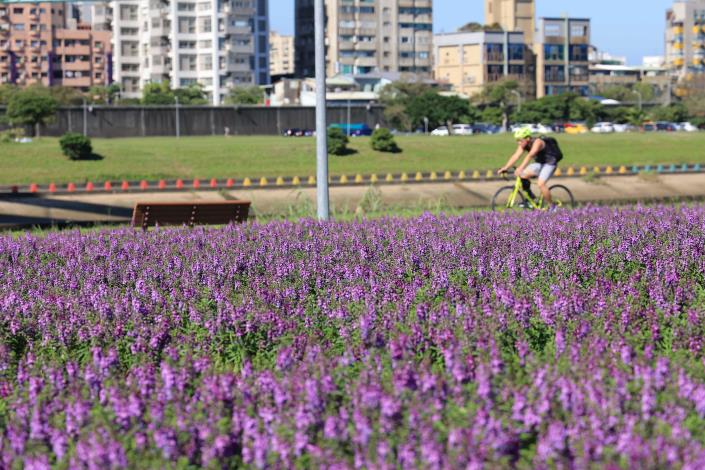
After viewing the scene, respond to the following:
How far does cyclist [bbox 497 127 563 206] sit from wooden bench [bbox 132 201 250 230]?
4.85 metres

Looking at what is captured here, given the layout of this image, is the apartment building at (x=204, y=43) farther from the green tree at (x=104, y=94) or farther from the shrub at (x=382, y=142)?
the shrub at (x=382, y=142)

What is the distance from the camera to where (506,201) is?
80.6 feet

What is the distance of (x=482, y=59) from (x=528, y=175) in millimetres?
140843

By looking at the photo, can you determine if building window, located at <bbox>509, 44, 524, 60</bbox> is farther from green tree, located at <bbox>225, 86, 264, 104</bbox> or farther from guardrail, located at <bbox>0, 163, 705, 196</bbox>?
guardrail, located at <bbox>0, 163, 705, 196</bbox>

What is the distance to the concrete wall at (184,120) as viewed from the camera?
8294 centimetres

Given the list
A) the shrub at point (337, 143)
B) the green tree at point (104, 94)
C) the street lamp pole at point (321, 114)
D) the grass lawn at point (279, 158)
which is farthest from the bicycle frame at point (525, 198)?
the green tree at point (104, 94)

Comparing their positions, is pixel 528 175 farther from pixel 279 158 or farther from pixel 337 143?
pixel 279 158

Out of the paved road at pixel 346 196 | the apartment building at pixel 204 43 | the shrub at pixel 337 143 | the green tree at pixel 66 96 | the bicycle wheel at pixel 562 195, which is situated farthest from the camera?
the apartment building at pixel 204 43

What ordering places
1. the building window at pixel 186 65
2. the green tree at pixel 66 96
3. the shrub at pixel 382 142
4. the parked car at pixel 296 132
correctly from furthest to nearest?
the building window at pixel 186 65, the green tree at pixel 66 96, the parked car at pixel 296 132, the shrub at pixel 382 142

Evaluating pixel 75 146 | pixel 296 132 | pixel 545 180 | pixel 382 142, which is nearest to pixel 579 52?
pixel 296 132

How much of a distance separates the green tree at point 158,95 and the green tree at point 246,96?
6.55m

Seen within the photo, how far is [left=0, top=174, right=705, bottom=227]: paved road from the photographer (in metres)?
28.1

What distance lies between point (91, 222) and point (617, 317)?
61.3 ft

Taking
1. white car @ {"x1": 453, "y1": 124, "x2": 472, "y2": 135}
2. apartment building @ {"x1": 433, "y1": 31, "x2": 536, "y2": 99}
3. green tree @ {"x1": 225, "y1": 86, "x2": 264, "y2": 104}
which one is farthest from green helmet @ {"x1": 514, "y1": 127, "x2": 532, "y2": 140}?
→ apartment building @ {"x1": 433, "y1": 31, "x2": 536, "y2": 99}
